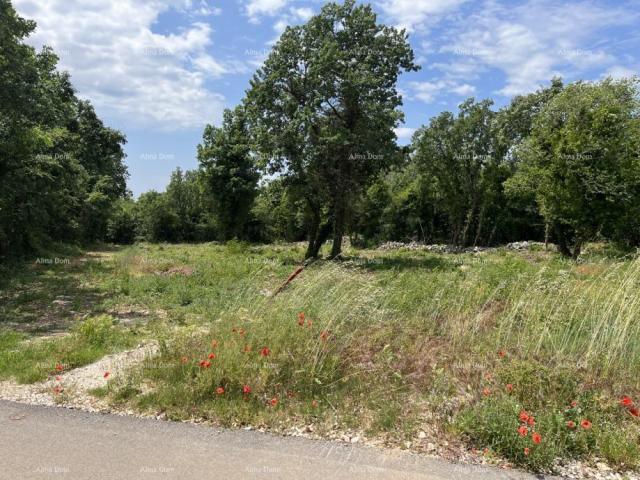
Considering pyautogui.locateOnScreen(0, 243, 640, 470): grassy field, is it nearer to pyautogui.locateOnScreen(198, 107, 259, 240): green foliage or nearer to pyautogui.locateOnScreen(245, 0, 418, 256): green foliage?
pyautogui.locateOnScreen(245, 0, 418, 256): green foliage

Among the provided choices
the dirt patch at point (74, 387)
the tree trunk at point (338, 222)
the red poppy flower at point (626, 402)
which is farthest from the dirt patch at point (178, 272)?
the red poppy flower at point (626, 402)

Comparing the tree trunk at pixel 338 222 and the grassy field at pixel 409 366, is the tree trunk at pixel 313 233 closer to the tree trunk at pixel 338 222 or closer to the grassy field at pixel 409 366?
the tree trunk at pixel 338 222

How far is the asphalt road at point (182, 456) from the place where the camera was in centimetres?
376

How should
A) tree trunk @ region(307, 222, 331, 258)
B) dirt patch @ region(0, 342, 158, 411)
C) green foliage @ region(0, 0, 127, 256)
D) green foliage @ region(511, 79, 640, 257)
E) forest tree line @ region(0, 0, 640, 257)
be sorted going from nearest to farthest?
dirt patch @ region(0, 342, 158, 411) → green foliage @ region(0, 0, 127, 256) → forest tree line @ region(0, 0, 640, 257) → green foliage @ region(511, 79, 640, 257) → tree trunk @ region(307, 222, 331, 258)

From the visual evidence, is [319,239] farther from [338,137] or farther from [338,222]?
[338,137]

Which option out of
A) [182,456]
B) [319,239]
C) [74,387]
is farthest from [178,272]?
[182,456]

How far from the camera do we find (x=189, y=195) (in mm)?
52000

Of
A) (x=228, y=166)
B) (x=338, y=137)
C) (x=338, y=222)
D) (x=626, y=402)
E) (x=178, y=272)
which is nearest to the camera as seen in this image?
(x=626, y=402)

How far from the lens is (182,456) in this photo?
403 cm

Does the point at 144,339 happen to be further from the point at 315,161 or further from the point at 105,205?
the point at 105,205

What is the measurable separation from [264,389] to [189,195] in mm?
49441

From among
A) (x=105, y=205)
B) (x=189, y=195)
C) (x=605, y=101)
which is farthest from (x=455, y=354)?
(x=189, y=195)

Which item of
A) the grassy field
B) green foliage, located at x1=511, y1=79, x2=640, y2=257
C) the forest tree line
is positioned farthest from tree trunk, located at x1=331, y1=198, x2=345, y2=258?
the grassy field

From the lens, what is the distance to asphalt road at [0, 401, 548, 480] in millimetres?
3758
